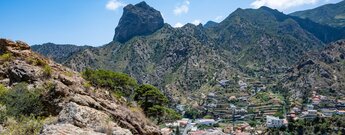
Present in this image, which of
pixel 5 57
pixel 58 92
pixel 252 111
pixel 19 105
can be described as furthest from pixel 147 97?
pixel 252 111

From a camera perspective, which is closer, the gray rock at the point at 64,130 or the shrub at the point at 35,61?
the gray rock at the point at 64,130

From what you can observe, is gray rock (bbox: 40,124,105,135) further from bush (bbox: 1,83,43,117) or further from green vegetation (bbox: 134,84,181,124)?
green vegetation (bbox: 134,84,181,124)

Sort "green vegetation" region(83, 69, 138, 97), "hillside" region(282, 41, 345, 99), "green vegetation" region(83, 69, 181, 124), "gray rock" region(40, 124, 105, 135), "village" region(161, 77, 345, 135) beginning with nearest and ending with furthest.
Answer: "gray rock" region(40, 124, 105, 135) < "green vegetation" region(83, 69, 138, 97) < "green vegetation" region(83, 69, 181, 124) < "village" region(161, 77, 345, 135) < "hillside" region(282, 41, 345, 99)

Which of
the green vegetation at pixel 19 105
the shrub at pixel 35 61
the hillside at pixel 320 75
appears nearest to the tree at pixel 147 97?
the shrub at pixel 35 61

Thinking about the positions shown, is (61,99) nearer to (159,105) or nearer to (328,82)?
(159,105)

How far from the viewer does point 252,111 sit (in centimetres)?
13375

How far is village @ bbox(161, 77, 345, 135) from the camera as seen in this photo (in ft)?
352

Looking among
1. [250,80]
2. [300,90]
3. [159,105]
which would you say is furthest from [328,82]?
[159,105]

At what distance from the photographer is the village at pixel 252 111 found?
107250mm

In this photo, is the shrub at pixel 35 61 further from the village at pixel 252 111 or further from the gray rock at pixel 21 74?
the village at pixel 252 111

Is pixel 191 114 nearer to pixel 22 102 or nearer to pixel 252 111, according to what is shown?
pixel 252 111

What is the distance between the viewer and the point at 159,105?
1471 inches

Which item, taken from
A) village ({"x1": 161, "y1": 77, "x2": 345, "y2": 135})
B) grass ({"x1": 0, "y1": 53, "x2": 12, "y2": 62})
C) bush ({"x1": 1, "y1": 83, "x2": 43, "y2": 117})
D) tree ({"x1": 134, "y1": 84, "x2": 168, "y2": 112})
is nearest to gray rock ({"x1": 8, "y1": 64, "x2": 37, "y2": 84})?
grass ({"x1": 0, "y1": 53, "x2": 12, "y2": 62})

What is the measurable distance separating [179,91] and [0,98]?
510 feet
